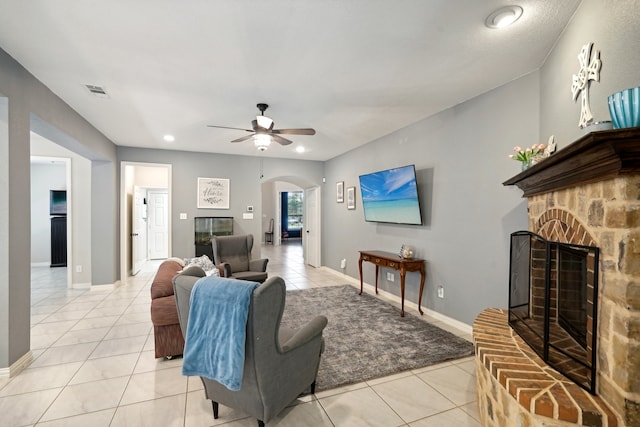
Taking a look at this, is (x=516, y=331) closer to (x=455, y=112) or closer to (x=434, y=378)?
(x=434, y=378)

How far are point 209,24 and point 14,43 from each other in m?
1.58

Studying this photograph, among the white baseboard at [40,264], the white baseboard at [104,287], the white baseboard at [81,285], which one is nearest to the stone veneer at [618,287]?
the white baseboard at [104,287]

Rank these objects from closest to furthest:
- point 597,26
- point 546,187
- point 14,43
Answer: point 597,26
point 546,187
point 14,43

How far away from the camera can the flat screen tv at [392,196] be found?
3.98 metres

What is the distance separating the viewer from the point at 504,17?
189 centimetres

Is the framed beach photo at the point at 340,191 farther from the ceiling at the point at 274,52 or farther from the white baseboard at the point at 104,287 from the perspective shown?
the white baseboard at the point at 104,287

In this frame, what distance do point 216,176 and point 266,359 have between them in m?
5.22

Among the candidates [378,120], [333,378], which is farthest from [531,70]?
[333,378]

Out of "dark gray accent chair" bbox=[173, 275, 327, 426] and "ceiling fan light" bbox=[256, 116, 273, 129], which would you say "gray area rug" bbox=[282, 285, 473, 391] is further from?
"ceiling fan light" bbox=[256, 116, 273, 129]

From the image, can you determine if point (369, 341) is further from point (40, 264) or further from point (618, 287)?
point (40, 264)

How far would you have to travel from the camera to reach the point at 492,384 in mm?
1671

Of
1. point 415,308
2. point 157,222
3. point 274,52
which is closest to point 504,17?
point 274,52

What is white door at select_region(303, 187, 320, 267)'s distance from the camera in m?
7.22

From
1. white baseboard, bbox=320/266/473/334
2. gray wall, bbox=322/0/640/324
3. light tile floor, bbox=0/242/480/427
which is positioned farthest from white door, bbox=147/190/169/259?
gray wall, bbox=322/0/640/324
